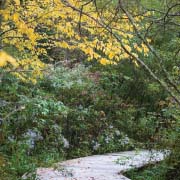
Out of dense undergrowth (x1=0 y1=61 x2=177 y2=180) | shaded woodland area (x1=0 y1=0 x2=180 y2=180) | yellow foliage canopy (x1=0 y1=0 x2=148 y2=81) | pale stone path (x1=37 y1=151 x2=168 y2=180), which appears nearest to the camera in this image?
yellow foliage canopy (x1=0 y1=0 x2=148 y2=81)

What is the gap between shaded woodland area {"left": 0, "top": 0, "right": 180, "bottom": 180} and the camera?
6.23 metres

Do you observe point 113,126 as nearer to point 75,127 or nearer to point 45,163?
point 75,127

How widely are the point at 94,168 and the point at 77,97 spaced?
459 centimetres

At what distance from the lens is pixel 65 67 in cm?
1345

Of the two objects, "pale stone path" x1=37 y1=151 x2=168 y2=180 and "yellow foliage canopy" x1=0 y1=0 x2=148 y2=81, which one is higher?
"yellow foliage canopy" x1=0 y1=0 x2=148 y2=81

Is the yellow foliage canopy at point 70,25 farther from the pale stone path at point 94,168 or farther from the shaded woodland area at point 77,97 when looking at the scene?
the pale stone path at point 94,168

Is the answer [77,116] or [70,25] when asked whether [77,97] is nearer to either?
[77,116]

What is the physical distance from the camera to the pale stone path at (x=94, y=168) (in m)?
6.61

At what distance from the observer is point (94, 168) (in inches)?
289

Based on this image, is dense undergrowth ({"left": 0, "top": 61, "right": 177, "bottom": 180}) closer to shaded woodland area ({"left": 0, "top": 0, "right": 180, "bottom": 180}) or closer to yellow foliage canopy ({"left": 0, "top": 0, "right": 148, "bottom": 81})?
shaded woodland area ({"left": 0, "top": 0, "right": 180, "bottom": 180})

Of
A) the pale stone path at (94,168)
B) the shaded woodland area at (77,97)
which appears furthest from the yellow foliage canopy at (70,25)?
the pale stone path at (94,168)

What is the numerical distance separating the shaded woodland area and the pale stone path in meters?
0.27

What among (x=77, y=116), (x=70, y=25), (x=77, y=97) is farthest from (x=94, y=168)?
(x=77, y=97)

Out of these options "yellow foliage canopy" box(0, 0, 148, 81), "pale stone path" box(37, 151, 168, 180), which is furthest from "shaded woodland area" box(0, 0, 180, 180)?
"pale stone path" box(37, 151, 168, 180)
